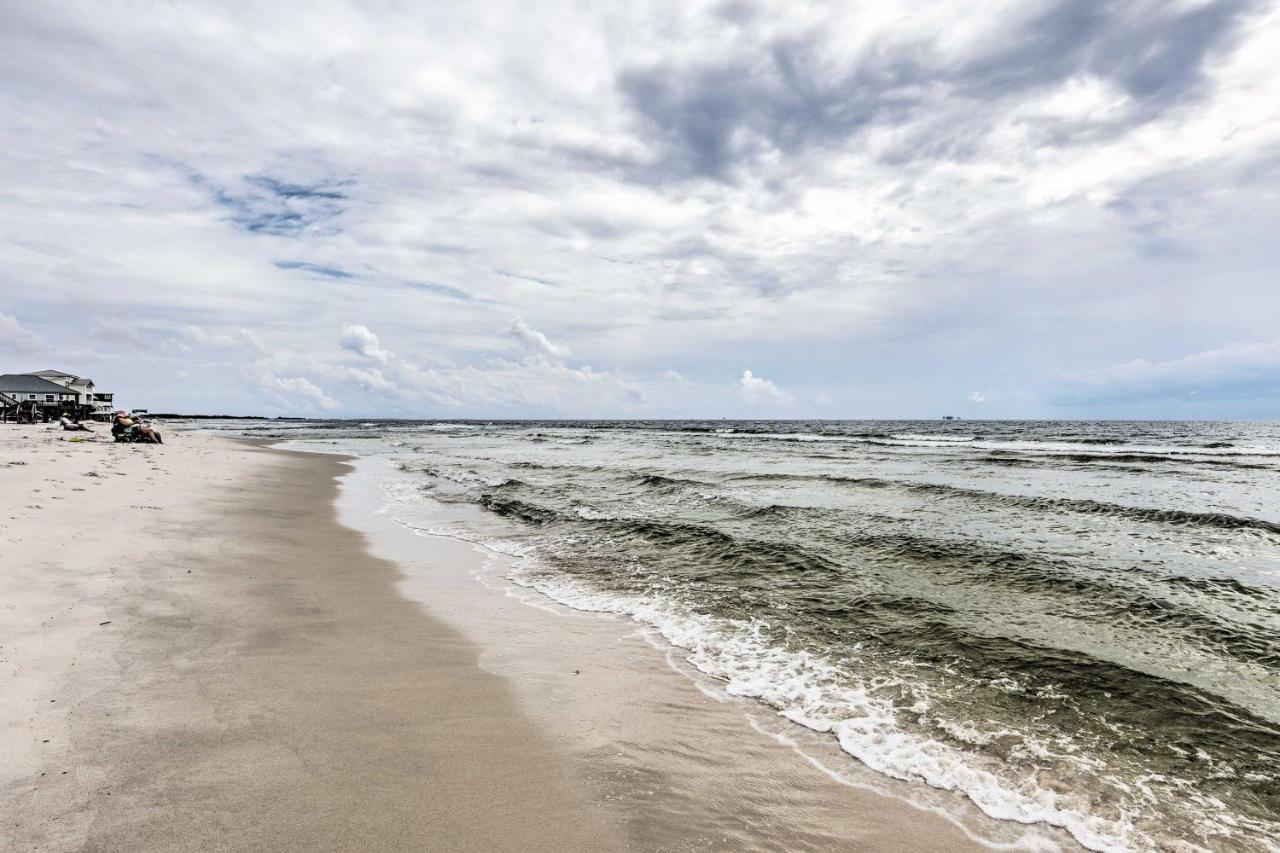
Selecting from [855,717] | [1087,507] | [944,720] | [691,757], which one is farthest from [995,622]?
[1087,507]

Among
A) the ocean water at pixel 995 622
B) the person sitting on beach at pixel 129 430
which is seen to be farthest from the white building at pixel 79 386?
the ocean water at pixel 995 622

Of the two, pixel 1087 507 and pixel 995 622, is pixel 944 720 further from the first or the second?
pixel 1087 507

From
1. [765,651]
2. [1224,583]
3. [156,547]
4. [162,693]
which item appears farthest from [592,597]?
[1224,583]

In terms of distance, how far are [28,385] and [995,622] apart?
363ft

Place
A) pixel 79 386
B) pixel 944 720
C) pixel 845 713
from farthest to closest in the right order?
pixel 79 386, pixel 845 713, pixel 944 720

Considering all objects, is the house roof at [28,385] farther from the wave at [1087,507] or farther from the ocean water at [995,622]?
the wave at [1087,507]

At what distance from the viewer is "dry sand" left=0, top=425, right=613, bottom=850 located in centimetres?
387

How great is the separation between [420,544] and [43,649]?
815 cm

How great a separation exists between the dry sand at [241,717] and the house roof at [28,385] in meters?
95.1

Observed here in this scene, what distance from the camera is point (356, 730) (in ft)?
16.8

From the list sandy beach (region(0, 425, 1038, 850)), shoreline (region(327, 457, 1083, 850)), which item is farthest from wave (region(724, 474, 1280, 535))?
sandy beach (region(0, 425, 1038, 850))

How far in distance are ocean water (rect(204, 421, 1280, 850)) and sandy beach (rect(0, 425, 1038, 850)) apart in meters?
1.10

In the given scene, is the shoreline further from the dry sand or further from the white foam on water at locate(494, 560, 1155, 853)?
the dry sand

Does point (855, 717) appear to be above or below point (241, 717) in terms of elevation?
below
